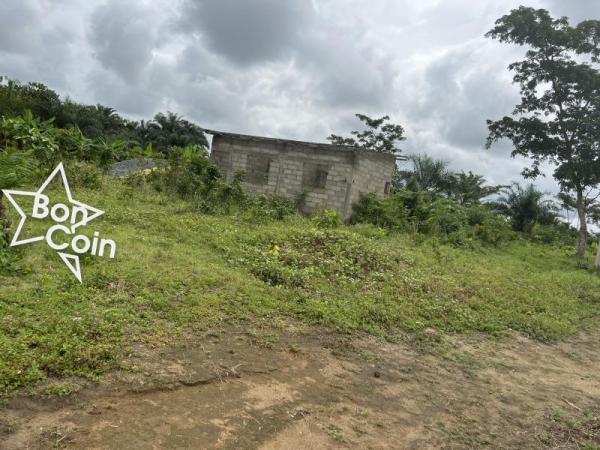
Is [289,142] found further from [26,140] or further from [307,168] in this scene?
[26,140]

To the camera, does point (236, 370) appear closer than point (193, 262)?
Yes

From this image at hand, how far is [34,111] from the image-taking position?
26.7m

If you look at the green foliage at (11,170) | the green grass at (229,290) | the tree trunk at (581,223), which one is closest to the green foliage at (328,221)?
the green grass at (229,290)

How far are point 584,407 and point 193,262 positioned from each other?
477 centimetres

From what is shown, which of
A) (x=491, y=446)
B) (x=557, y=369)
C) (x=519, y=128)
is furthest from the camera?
(x=519, y=128)

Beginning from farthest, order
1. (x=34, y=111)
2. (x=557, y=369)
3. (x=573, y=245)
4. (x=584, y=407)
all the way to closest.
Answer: (x=34, y=111)
(x=573, y=245)
(x=557, y=369)
(x=584, y=407)

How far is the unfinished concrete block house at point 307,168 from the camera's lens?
14961 millimetres

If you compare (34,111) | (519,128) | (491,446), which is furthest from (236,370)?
(34,111)

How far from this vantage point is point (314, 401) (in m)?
3.77

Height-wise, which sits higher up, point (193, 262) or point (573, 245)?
point (573, 245)

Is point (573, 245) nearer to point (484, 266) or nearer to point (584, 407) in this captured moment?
point (484, 266)

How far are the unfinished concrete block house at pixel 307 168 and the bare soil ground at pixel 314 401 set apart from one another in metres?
9.75

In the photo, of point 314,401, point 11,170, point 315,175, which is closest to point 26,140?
point 11,170

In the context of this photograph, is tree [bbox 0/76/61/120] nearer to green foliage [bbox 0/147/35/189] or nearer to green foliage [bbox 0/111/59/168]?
green foliage [bbox 0/111/59/168]
